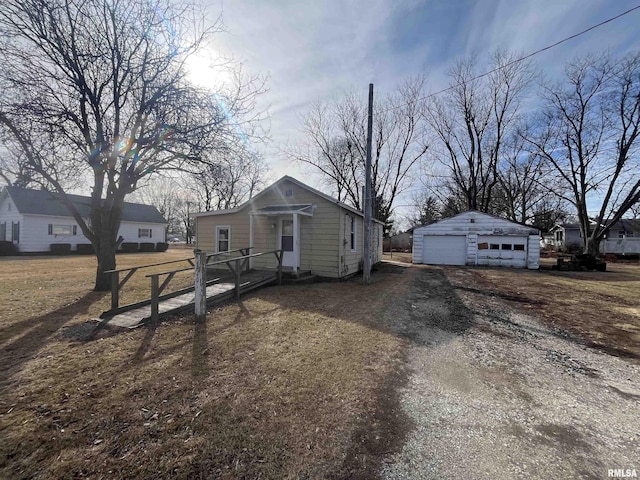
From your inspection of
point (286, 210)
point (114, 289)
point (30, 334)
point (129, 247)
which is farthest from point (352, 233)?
point (129, 247)

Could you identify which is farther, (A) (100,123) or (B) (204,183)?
(B) (204,183)

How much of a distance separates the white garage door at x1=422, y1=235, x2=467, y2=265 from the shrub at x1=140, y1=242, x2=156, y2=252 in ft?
79.7

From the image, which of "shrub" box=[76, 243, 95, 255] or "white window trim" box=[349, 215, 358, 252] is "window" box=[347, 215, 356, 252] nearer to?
"white window trim" box=[349, 215, 358, 252]

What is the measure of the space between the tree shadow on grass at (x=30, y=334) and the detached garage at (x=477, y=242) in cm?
1728

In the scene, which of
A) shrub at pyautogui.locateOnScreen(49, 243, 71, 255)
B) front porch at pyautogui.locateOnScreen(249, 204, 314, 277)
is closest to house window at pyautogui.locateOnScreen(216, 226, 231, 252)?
front porch at pyautogui.locateOnScreen(249, 204, 314, 277)

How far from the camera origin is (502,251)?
17.0 metres

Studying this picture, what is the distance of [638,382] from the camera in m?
3.42

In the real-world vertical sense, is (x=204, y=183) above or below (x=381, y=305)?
above

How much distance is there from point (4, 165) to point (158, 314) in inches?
266

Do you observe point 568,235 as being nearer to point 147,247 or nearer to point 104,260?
point 104,260

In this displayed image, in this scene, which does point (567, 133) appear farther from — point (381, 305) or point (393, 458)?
point (393, 458)

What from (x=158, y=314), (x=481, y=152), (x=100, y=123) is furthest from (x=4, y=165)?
(x=481, y=152)

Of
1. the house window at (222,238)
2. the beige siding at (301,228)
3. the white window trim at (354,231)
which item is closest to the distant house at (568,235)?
the white window trim at (354,231)

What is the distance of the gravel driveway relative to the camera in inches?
83.6
